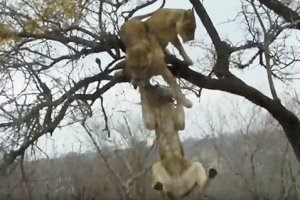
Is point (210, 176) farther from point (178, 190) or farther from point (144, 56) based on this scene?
point (144, 56)

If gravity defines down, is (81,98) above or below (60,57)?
below

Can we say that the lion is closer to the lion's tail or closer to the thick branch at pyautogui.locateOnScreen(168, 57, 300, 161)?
the lion's tail

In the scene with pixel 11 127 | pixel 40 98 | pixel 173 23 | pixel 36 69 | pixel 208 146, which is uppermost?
pixel 208 146

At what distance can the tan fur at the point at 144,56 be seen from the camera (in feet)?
4.57

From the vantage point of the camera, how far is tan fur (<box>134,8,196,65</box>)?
4.63 feet

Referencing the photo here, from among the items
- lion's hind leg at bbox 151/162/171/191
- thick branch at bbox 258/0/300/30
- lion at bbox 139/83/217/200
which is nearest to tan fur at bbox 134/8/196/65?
lion at bbox 139/83/217/200

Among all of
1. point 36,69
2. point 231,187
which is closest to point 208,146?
point 231,187

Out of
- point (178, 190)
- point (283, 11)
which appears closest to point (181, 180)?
point (178, 190)

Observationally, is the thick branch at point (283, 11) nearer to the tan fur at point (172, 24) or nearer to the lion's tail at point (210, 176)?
the tan fur at point (172, 24)

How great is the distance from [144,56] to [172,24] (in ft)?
0.37

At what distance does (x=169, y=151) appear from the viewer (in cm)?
133

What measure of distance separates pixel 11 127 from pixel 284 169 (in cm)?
915

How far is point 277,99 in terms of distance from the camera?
422 centimetres

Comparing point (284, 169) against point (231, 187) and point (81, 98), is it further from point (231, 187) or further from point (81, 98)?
point (81, 98)
